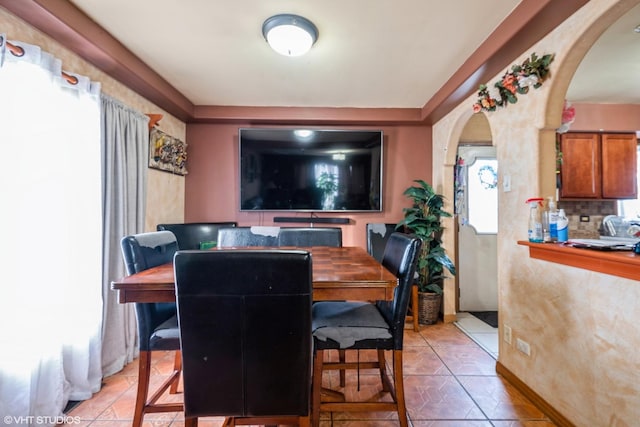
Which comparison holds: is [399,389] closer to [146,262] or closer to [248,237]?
[146,262]

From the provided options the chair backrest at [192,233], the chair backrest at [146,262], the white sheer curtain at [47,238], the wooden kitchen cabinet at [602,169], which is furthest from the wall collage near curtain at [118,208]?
the wooden kitchen cabinet at [602,169]

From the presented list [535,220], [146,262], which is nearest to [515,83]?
[535,220]

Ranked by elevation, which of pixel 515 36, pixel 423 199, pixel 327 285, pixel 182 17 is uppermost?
pixel 182 17

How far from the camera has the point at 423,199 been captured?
3.10 m

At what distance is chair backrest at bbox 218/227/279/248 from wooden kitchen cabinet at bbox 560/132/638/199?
3.22 metres

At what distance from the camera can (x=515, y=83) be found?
1822mm

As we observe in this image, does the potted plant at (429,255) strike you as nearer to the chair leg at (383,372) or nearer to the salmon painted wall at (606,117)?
the chair leg at (383,372)

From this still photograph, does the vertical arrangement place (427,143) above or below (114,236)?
above

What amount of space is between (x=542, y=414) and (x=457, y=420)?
0.52 metres

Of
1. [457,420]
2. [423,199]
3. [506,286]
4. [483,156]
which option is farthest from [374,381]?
[483,156]

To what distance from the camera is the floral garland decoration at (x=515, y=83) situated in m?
1.66

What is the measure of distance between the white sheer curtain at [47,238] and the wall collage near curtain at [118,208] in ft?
0.33

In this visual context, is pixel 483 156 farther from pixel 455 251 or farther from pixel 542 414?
pixel 542 414

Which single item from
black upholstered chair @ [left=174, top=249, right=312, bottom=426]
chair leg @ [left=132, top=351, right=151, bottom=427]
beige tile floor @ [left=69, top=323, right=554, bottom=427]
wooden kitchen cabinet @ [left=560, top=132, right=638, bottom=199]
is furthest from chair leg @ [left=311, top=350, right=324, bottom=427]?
wooden kitchen cabinet @ [left=560, top=132, right=638, bottom=199]
